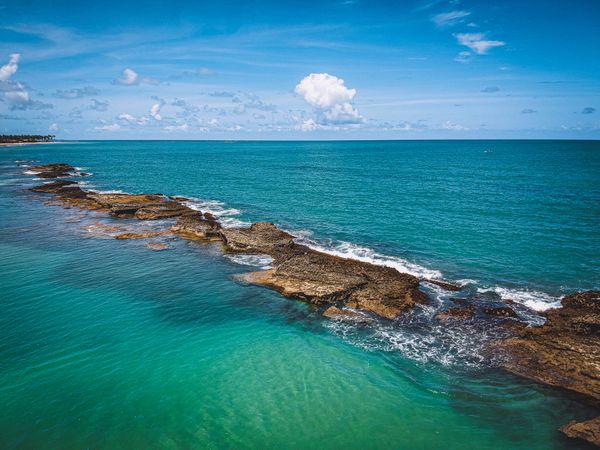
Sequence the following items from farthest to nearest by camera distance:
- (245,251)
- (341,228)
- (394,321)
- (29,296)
A: (341,228) < (245,251) < (29,296) < (394,321)

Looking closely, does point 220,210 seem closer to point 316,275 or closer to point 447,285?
point 316,275

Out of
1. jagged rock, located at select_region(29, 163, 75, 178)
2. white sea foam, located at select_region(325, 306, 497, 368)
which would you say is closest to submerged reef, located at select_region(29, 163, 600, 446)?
white sea foam, located at select_region(325, 306, 497, 368)

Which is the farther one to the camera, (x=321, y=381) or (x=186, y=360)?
(x=186, y=360)

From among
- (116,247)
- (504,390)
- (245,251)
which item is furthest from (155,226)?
(504,390)

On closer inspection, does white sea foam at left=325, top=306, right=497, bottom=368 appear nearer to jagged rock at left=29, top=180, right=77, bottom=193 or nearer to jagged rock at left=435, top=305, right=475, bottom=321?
jagged rock at left=435, top=305, right=475, bottom=321

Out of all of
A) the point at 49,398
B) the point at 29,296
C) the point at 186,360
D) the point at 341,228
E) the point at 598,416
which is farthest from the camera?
the point at 341,228

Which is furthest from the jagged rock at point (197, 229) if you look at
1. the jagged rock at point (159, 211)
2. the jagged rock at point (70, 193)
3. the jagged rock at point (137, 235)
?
the jagged rock at point (70, 193)

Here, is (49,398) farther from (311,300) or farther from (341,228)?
(341,228)

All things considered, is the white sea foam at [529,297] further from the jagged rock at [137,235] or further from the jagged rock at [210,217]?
the jagged rock at [137,235]
